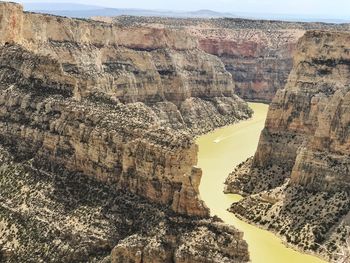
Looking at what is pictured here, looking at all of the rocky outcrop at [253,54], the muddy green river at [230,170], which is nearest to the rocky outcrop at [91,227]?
the muddy green river at [230,170]

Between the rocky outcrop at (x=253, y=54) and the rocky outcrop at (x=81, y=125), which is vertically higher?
the rocky outcrop at (x=81, y=125)

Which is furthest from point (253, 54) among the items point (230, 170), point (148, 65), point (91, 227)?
point (91, 227)

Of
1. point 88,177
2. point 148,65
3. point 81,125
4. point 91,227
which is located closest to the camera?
point 91,227

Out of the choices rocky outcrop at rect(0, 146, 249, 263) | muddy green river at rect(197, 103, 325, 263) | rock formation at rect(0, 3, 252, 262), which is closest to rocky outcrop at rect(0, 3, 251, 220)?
rock formation at rect(0, 3, 252, 262)

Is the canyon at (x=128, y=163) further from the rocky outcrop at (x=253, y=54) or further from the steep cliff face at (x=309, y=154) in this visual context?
the rocky outcrop at (x=253, y=54)

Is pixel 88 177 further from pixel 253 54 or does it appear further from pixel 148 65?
pixel 253 54

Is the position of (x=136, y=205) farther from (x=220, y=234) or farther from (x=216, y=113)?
(x=216, y=113)
